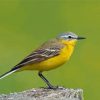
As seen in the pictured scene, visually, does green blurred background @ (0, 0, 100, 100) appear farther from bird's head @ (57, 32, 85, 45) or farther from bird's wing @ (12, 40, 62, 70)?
bird's wing @ (12, 40, 62, 70)

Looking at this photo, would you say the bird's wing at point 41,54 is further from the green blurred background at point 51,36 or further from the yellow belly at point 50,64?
the green blurred background at point 51,36

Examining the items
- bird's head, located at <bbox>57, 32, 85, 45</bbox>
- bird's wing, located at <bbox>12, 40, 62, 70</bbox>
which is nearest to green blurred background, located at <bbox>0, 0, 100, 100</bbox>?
bird's head, located at <bbox>57, 32, 85, 45</bbox>

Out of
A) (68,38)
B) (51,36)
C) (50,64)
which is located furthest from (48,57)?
(51,36)

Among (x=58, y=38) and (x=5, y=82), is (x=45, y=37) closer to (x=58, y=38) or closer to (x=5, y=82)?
(x=5, y=82)

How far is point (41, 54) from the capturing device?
14.5 meters

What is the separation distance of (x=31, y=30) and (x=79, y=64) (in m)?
2.40

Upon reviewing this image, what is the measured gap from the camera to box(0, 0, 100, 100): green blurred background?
60.9 ft

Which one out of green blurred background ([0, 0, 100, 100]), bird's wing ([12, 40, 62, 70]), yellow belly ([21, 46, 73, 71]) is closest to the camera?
bird's wing ([12, 40, 62, 70])

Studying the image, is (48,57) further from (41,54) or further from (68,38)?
(68,38)

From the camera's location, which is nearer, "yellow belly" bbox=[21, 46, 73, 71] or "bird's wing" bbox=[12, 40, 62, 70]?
"bird's wing" bbox=[12, 40, 62, 70]

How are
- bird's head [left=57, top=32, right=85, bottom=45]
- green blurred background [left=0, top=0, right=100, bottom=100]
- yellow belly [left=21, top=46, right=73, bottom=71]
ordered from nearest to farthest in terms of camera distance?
1. yellow belly [left=21, top=46, right=73, bottom=71]
2. bird's head [left=57, top=32, right=85, bottom=45]
3. green blurred background [left=0, top=0, right=100, bottom=100]

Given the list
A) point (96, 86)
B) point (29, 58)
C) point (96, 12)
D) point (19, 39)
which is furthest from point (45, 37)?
point (29, 58)

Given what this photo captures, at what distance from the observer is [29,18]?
22.3 metres

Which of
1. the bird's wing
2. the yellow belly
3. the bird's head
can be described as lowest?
the yellow belly
